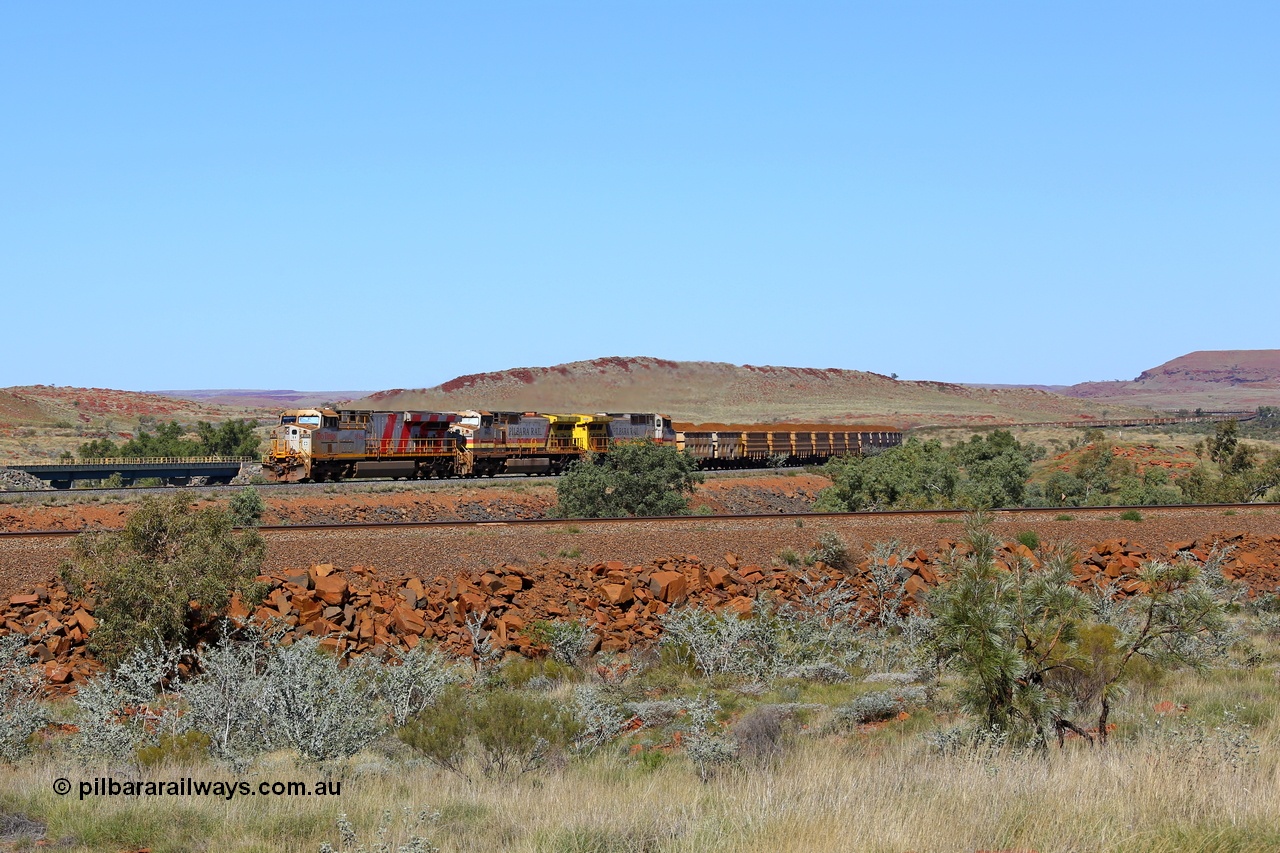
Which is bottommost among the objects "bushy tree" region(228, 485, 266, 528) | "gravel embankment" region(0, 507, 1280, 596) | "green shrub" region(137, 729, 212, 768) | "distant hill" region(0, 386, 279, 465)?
"green shrub" region(137, 729, 212, 768)

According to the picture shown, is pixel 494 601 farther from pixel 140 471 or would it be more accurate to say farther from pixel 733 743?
pixel 140 471

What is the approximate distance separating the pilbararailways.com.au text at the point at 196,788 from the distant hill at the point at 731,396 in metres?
127

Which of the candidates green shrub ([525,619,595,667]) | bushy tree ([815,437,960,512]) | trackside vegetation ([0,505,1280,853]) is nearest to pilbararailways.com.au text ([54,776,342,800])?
trackside vegetation ([0,505,1280,853])

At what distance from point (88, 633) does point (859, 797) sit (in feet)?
44.2

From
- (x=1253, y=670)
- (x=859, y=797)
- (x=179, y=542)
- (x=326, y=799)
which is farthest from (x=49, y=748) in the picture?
(x=1253, y=670)

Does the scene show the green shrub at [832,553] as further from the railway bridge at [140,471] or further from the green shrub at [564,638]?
the railway bridge at [140,471]

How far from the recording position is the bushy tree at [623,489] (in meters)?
36.4

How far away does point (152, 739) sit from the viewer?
11.3m

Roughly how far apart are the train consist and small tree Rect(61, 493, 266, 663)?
26145 mm

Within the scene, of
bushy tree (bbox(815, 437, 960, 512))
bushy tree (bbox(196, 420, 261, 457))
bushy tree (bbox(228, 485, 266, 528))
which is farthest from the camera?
bushy tree (bbox(196, 420, 261, 457))

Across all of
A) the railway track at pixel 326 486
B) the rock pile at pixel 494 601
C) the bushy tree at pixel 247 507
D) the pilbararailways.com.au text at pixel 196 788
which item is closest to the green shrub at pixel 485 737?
the pilbararailways.com.au text at pixel 196 788

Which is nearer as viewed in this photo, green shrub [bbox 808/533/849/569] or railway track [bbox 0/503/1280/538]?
green shrub [bbox 808/533/849/569]

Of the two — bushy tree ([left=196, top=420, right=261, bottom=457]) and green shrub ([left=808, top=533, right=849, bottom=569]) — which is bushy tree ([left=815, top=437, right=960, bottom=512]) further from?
bushy tree ([left=196, top=420, right=261, bottom=457])

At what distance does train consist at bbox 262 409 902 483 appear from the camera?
4484 cm
